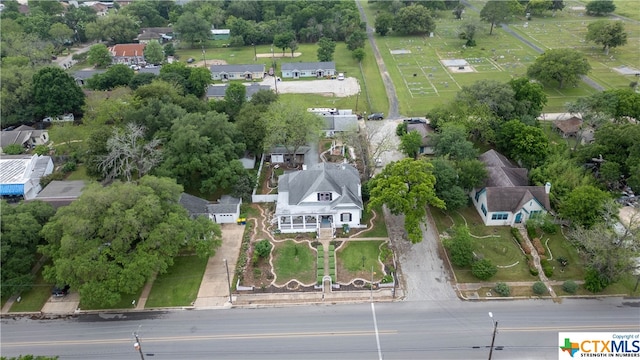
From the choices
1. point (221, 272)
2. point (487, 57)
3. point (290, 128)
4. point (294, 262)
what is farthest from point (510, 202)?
point (487, 57)

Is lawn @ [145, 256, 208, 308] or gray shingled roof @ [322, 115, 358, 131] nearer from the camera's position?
lawn @ [145, 256, 208, 308]

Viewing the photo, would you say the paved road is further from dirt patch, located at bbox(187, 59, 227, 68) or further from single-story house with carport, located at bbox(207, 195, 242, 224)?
dirt patch, located at bbox(187, 59, 227, 68)

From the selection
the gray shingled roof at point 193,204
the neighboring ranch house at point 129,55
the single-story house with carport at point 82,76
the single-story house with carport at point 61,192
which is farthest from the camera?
the neighboring ranch house at point 129,55

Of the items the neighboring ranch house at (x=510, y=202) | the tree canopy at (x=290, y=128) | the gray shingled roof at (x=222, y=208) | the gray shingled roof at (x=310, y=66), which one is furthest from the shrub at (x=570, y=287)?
the gray shingled roof at (x=310, y=66)

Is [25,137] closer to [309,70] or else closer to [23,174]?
[23,174]

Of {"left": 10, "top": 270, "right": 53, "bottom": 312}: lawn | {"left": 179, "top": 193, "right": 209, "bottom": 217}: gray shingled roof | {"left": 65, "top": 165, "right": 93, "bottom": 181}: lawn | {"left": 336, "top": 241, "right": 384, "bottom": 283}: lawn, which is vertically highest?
{"left": 179, "top": 193, "right": 209, "bottom": 217}: gray shingled roof

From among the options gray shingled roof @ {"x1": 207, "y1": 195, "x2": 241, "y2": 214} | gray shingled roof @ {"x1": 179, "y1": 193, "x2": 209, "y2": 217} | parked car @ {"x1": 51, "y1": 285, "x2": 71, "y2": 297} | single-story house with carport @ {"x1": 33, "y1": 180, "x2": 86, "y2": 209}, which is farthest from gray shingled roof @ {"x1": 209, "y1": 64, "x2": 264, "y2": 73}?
parked car @ {"x1": 51, "y1": 285, "x2": 71, "y2": 297}

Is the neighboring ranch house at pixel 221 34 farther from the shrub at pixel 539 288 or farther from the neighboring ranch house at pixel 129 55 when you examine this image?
the shrub at pixel 539 288
